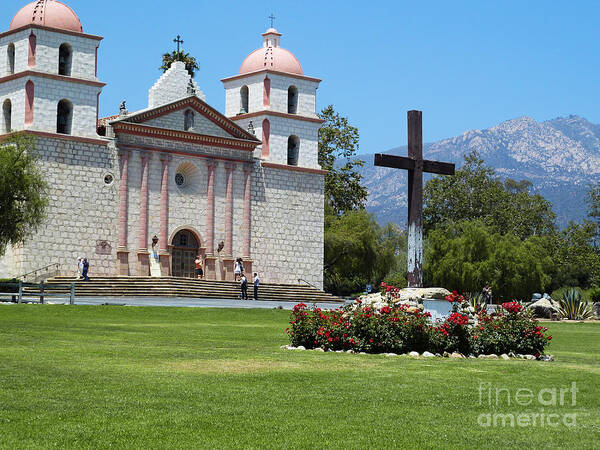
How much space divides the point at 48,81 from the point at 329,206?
24567mm

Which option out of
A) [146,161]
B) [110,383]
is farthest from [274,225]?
[110,383]

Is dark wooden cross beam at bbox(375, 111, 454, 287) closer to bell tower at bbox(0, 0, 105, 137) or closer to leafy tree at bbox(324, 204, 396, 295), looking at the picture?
bell tower at bbox(0, 0, 105, 137)

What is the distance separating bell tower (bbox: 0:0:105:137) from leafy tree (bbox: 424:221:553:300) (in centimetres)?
2642

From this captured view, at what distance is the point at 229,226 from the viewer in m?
54.1

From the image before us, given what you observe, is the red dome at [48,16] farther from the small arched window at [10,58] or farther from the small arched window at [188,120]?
the small arched window at [188,120]

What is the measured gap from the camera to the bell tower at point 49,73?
48.5 meters

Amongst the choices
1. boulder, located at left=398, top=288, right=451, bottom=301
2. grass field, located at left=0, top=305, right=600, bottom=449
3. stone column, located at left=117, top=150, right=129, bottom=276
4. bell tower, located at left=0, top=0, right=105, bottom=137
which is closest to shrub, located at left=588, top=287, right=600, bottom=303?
stone column, located at left=117, top=150, right=129, bottom=276

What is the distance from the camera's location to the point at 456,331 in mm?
19547

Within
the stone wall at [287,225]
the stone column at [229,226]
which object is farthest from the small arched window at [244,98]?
the stone column at [229,226]

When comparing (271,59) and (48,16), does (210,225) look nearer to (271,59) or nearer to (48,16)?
(271,59)

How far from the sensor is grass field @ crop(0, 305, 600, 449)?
10531mm

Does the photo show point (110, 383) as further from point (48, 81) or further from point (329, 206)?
point (329, 206)

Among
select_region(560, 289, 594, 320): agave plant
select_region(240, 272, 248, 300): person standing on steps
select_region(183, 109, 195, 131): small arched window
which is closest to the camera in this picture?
select_region(560, 289, 594, 320): agave plant

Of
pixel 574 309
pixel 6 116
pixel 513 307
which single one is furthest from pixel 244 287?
pixel 513 307
